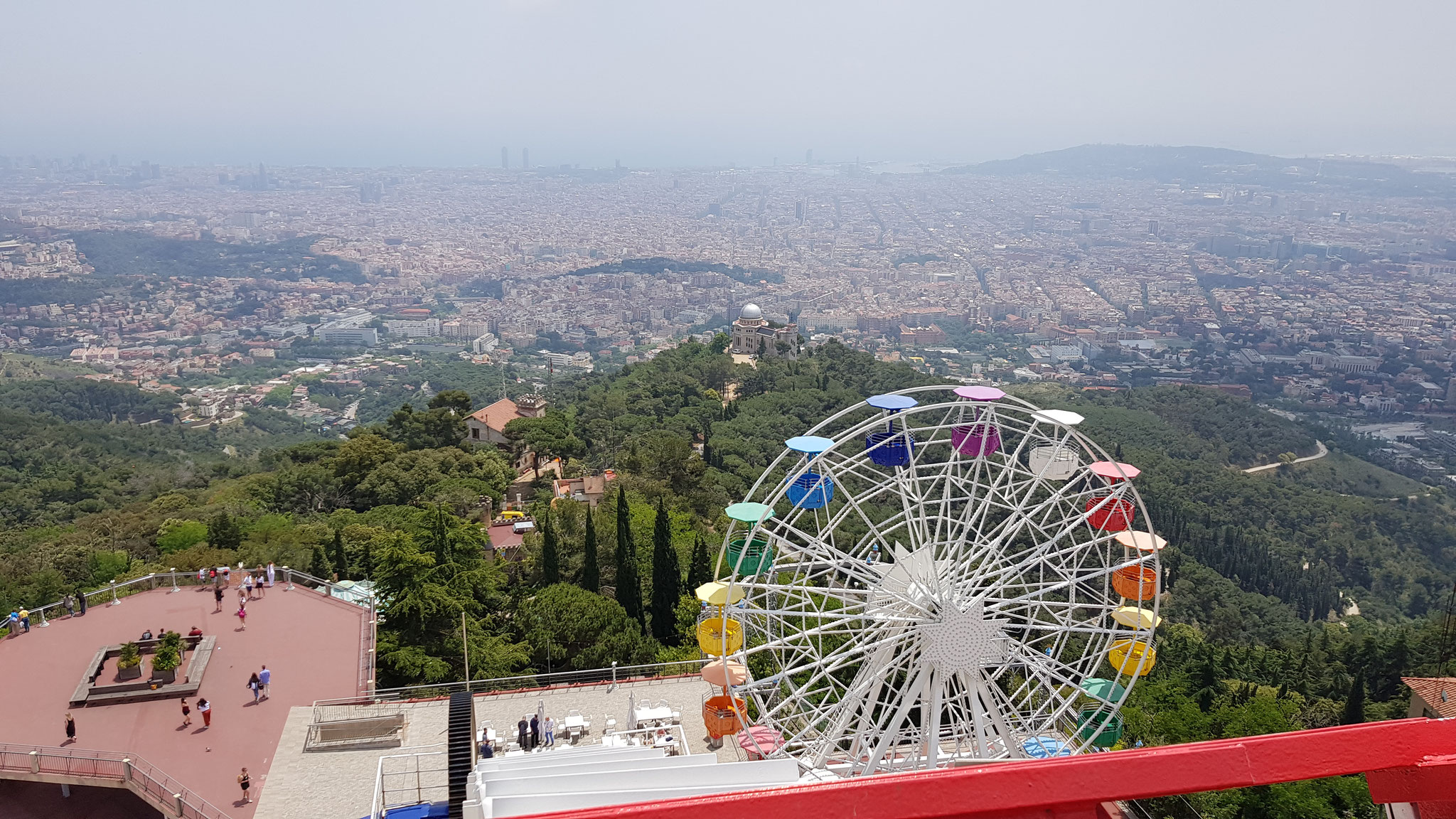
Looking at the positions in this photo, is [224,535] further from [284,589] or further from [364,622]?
[364,622]

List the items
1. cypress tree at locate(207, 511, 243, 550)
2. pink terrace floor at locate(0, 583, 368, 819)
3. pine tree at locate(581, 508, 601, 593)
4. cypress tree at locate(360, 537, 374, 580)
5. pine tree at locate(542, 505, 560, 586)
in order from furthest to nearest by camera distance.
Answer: cypress tree at locate(207, 511, 243, 550), pine tree at locate(581, 508, 601, 593), pine tree at locate(542, 505, 560, 586), cypress tree at locate(360, 537, 374, 580), pink terrace floor at locate(0, 583, 368, 819)

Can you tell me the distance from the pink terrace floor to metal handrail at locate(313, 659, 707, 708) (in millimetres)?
536

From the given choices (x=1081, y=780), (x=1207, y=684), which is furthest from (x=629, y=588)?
(x=1081, y=780)

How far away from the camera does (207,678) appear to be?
581 inches

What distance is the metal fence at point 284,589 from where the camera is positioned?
15.6 metres

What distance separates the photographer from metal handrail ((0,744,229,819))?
38.6 ft

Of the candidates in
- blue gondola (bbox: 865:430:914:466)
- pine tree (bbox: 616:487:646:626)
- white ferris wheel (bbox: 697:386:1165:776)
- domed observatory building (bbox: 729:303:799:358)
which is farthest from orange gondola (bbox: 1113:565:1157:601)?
domed observatory building (bbox: 729:303:799:358)

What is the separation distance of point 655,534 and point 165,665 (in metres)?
11.2

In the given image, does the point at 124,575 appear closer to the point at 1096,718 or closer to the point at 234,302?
the point at 1096,718

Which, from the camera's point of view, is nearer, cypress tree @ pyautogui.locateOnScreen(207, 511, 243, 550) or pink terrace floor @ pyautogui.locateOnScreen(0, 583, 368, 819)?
pink terrace floor @ pyautogui.locateOnScreen(0, 583, 368, 819)

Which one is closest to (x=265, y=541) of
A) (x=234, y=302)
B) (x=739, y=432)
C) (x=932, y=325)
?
(x=739, y=432)

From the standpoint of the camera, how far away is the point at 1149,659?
1250cm

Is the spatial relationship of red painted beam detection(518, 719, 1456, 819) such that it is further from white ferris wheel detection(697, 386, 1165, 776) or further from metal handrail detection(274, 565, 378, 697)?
metal handrail detection(274, 565, 378, 697)

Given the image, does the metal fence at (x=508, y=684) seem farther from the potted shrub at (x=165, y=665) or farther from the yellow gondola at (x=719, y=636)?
the yellow gondola at (x=719, y=636)
